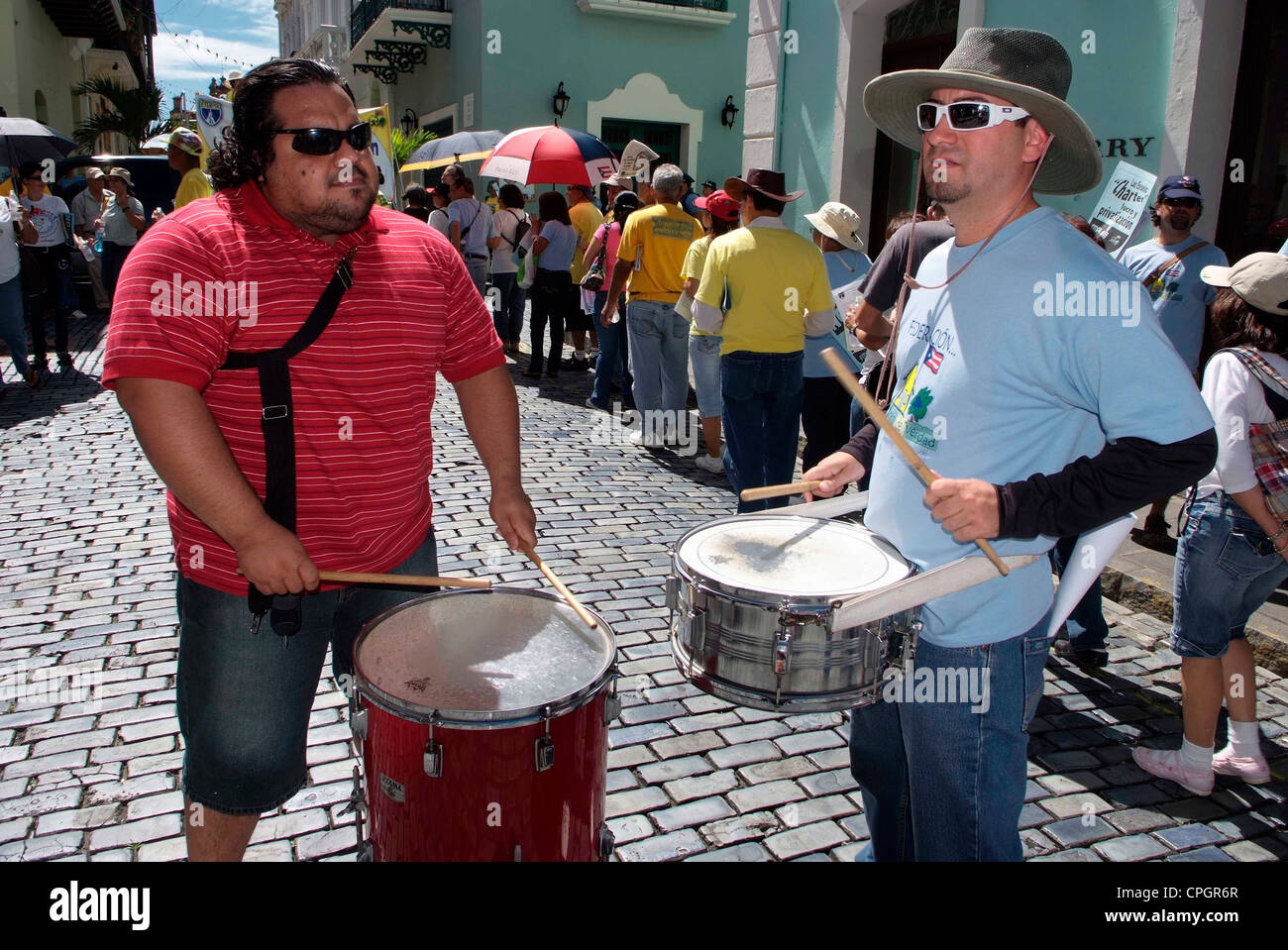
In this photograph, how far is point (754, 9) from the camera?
10867 millimetres

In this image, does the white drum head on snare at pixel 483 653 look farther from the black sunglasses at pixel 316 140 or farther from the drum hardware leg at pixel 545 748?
the black sunglasses at pixel 316 140

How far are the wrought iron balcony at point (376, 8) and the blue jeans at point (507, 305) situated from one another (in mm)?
14139

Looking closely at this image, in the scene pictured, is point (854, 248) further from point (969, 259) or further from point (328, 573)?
point (328, 573)

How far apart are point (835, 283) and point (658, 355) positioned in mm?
2479

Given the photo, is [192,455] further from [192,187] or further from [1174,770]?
[192,187]

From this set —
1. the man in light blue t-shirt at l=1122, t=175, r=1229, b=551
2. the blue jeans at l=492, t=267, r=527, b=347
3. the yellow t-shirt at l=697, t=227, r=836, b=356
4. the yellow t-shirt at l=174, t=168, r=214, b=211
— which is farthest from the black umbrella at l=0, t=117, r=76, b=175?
the man in light blue t-shirt at l=1122, t=175, r=1229, b=551

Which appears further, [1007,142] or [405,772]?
[1007,142]

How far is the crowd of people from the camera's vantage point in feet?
29.2

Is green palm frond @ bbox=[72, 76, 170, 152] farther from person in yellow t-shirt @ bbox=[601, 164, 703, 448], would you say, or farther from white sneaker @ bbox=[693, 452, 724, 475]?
white sneaker @ bbox=[693, 452, 724, 475]

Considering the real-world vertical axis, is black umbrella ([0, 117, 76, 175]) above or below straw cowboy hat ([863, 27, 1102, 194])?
above

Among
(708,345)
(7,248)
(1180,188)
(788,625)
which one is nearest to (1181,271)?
(1180,188)

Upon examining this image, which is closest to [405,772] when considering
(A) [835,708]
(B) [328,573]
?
(B) [328,573]

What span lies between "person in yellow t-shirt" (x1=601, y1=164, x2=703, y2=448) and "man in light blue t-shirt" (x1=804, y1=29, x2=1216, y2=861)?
5.49 metres

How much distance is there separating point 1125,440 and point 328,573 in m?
1.63
